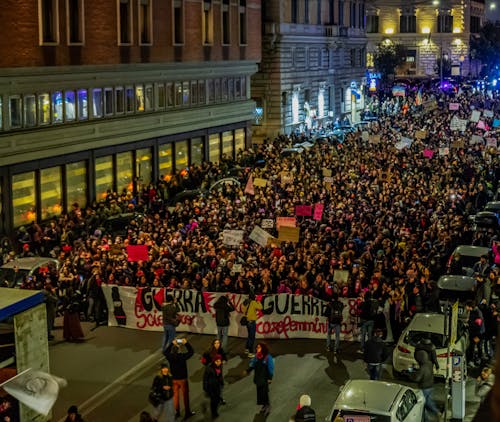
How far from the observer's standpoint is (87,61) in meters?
39.8

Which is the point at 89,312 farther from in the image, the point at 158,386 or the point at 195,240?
the point at 158,386

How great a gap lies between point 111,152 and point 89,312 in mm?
18929

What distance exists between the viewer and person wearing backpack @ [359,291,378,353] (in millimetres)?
20375

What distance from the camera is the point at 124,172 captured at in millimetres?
43281

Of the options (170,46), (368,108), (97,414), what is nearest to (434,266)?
(97,414)

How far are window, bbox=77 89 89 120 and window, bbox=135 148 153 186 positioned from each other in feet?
15.3

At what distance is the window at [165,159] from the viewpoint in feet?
153

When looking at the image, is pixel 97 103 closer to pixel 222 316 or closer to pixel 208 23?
pixel 208 23

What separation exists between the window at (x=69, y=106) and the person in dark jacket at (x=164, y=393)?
24267 millimetres

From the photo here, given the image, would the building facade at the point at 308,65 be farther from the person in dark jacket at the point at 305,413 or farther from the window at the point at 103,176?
the person in dark jacket at the point at 305,413

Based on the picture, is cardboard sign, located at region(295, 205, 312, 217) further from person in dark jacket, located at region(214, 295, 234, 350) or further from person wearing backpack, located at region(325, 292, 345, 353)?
person in dark jacket, located at region(214, 295, 234, 350)

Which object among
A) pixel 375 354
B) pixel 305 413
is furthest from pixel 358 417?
pixel 375 354

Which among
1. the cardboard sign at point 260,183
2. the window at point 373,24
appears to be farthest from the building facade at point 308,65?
the window at point 373,24

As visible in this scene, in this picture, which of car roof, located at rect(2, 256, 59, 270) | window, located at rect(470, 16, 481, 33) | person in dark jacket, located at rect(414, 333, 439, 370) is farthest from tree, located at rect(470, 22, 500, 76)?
person in dark jacket, located at rect(414, 333, 439, 370)
